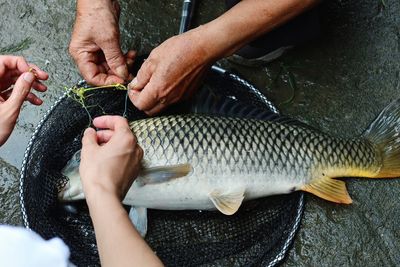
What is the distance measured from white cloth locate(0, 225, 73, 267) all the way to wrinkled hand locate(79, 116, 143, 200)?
0.61 feet

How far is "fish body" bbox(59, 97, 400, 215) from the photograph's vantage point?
2105 mm

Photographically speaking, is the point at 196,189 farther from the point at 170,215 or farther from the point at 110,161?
the point at 110,161

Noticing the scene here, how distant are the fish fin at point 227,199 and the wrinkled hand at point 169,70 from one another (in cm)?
43

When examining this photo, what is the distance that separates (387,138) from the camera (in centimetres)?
233

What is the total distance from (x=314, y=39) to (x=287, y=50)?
0.52 feet

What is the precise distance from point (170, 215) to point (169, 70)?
65cm

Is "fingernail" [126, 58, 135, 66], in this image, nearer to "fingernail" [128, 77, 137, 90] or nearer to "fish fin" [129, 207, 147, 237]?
"fingernail" [128, 77, 137, 90]

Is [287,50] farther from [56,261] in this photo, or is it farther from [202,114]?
[56,261]

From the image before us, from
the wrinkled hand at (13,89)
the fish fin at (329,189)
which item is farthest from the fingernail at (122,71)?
the fish fin at (329,189)

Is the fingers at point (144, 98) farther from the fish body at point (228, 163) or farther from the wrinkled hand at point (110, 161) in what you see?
the wrinkled hand at point (110, 161)

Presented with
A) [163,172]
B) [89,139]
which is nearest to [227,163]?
[163,172]

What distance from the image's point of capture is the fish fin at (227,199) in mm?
2115

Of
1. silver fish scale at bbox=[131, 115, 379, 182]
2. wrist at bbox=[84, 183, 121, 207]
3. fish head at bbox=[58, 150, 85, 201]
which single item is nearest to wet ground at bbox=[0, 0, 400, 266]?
silver fish scale at bbox=[131, 115, 379, 182]

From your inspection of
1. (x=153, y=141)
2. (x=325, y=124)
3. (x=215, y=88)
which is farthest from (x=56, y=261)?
(x=325, y=124)
